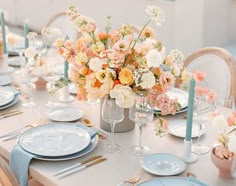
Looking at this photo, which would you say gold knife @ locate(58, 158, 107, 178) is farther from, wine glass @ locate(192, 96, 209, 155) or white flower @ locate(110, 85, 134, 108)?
wine glass @ locate(192, 96, 209, 155)

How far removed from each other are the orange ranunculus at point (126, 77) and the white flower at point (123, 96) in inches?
0.7

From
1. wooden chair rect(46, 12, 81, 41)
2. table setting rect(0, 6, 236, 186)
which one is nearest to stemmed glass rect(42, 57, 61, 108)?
table setting rect(0, 6, 236, 186)

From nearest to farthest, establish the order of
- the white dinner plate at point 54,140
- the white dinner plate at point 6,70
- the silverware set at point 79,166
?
the silverware set at point 79,166, the white dinner plate at point 54,140, the white dinner plate at point 6,70

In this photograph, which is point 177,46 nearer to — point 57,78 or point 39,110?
point 57,78

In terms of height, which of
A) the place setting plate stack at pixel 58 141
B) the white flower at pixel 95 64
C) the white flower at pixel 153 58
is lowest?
the place setting plate stack at pixel 58 141

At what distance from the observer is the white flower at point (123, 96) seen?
4.60ft

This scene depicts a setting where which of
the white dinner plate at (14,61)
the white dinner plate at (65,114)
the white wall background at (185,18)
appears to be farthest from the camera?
the white wall background at (185,18)

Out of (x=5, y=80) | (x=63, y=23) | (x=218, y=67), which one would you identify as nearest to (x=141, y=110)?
(x=218, y=67)

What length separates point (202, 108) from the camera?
1494mm

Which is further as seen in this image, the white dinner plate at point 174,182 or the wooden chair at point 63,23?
the wooden chair at point 63,23

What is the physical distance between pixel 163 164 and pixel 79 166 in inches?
10.3

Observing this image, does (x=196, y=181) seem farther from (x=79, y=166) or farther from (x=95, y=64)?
(x=95, y=64)

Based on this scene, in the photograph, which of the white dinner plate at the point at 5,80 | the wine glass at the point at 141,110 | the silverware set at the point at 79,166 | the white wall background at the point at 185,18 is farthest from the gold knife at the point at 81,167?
the white wall background at the point at 185,18

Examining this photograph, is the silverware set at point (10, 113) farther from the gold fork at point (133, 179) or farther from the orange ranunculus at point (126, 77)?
the gold fork at point (133, 179)
